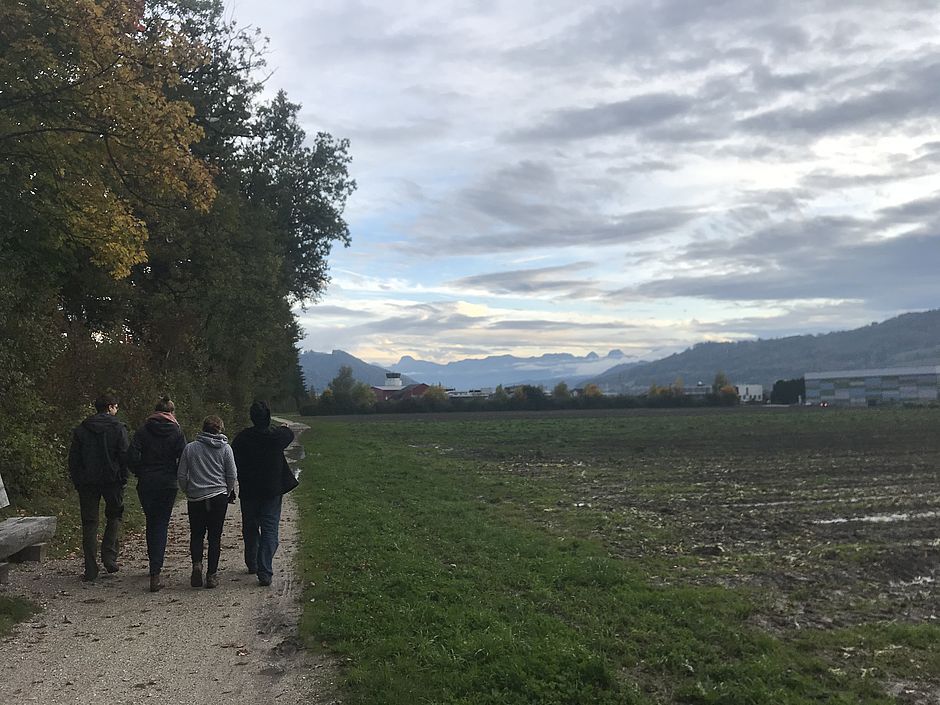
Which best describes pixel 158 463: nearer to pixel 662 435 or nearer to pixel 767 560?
pixel 767 560

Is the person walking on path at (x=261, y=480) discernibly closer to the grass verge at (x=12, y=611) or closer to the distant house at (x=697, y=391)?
the grass verge at (x=12, y=611)

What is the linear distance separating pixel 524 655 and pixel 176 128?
9.54 metres

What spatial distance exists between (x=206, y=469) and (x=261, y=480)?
0.61 metres

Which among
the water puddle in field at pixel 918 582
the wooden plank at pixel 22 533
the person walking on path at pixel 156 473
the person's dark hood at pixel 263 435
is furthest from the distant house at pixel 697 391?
the wooden plank at pixel 22 533

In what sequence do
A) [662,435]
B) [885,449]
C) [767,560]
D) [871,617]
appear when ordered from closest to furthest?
[871,617] < [767,560] < [885,449] < [662,435]

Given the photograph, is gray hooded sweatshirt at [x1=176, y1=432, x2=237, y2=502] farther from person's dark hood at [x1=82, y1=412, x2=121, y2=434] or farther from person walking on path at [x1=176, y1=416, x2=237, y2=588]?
person's dark hood at [x1=82, y1=412, x2=121, y2=434]

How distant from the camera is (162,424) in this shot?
8672mm

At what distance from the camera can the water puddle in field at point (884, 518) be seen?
12641 millimetres

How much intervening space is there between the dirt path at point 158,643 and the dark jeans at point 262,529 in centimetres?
26

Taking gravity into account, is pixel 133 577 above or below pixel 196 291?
below

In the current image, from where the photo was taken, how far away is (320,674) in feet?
18.3

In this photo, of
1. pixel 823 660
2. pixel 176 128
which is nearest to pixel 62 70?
pixel 176 128

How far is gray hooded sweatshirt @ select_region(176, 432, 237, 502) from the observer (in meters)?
8.30

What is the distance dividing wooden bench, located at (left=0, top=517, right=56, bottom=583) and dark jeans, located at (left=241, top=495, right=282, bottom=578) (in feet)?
7.09
